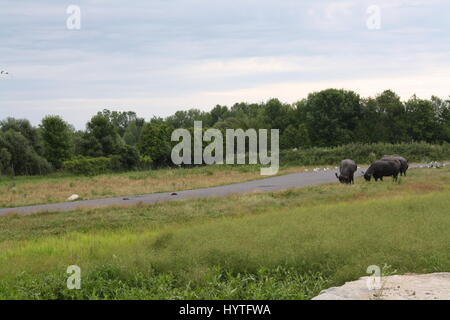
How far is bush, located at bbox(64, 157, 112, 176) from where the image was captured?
6131 cm

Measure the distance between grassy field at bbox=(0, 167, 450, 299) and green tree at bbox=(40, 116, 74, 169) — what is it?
52216 millimetres

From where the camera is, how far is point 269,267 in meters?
11.5

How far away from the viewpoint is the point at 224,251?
40.8 feet

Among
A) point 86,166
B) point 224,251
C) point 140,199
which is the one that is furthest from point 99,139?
point 224,251

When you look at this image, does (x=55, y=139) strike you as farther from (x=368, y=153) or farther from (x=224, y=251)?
(x=224, y=251)

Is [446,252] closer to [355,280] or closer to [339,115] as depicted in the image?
[355,280]

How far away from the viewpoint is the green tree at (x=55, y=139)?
7044cm

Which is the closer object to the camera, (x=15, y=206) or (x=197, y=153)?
(x=15, y=206)

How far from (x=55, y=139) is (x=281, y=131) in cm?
3836

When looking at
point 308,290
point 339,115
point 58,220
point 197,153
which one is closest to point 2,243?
point 58,220

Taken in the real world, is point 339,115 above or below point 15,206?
above

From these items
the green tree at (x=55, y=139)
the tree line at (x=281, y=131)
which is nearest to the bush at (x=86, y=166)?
the tree line at (x=281, y=131)

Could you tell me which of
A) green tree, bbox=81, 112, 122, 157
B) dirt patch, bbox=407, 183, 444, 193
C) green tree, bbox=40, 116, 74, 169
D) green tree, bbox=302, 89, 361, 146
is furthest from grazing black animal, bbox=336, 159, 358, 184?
green tree, bbox=302, 89, 361, 146

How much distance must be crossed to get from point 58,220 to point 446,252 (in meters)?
14.7
